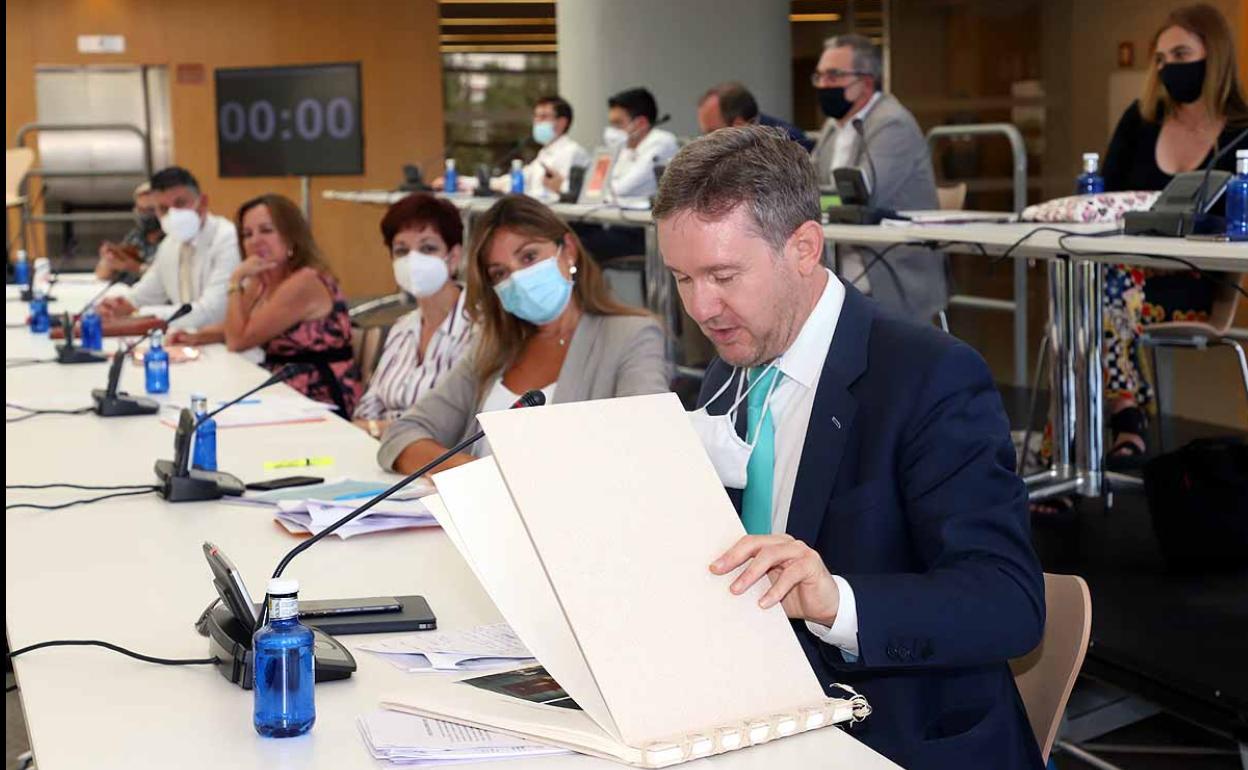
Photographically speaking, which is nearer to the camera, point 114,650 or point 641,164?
point 114,650

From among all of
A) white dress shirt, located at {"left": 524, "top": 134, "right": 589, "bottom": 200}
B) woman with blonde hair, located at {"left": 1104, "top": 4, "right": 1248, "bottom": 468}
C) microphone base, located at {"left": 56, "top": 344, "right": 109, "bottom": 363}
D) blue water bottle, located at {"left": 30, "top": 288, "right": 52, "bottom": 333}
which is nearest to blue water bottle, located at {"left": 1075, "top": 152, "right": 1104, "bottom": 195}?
woman with blonde hair, located at {"left": 1104, "top": 4, "right": 1248, "bottom": 468}

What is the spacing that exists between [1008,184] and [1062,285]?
20.8ft

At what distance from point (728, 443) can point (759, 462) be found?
5 centimetres

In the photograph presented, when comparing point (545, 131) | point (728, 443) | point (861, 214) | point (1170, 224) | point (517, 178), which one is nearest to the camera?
point (728, 443)

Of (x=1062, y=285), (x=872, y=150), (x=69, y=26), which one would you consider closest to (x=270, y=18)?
(x=69, y=26)

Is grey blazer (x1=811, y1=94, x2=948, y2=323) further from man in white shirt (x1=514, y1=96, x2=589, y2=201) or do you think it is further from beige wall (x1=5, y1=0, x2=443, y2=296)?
beige wall (x1=5, y1=0, x2=443, y2=296)

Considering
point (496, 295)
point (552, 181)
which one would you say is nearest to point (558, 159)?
point (552, 181)

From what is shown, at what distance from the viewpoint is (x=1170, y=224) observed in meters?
3.36

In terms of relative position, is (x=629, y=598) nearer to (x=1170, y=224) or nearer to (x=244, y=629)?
(x=244, y=629)

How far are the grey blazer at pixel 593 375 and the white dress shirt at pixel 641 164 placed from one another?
3777 mm

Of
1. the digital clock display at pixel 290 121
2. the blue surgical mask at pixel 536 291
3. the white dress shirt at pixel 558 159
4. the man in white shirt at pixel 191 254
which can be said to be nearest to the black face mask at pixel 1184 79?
the blue surgical mask at pixel 536 291

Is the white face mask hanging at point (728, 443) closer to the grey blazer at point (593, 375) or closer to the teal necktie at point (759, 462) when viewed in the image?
the teal necktie at point (759, 462)

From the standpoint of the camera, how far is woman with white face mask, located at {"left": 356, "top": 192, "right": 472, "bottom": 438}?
382 centimetres

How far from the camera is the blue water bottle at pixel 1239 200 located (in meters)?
3.24
